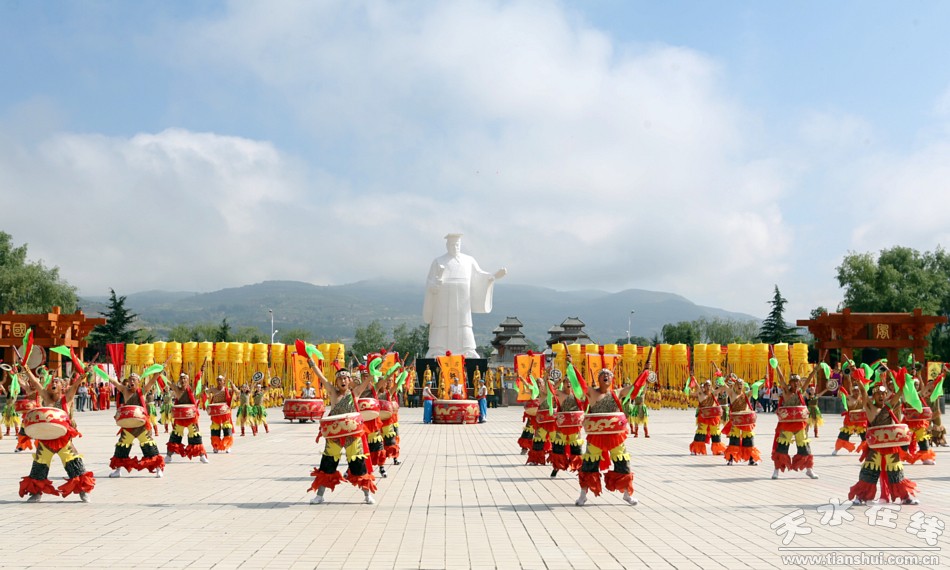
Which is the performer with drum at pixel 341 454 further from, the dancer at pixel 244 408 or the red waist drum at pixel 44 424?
the dancer at pixel 244 408

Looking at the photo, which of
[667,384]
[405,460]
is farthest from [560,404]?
[667,384]

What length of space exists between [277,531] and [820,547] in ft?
16.7

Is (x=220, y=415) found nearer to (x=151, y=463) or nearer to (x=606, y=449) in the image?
(x=151, y=463)

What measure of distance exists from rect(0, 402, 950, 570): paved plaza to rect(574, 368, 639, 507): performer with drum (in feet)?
0.84

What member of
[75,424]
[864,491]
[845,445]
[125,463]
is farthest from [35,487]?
[845,445]

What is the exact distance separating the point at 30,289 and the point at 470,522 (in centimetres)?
5565

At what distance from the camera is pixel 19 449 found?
17.4 m

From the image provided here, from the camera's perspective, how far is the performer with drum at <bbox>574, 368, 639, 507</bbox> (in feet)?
34.4

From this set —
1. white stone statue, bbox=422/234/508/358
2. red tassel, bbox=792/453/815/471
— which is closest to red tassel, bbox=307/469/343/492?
red tassel, bbox=792/453/815/471

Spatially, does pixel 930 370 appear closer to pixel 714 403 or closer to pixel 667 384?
pixel 714 403

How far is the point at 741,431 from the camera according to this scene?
1527 cm

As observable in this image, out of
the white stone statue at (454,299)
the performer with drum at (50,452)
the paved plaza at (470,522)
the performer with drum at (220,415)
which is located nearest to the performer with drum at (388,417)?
the paved plaza at (470,522)

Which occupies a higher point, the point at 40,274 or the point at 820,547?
the point at 40,274

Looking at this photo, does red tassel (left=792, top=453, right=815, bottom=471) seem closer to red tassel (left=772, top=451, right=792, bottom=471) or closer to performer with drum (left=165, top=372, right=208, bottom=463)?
red tassel (left=772, top=451, right=792, bottom=471)
